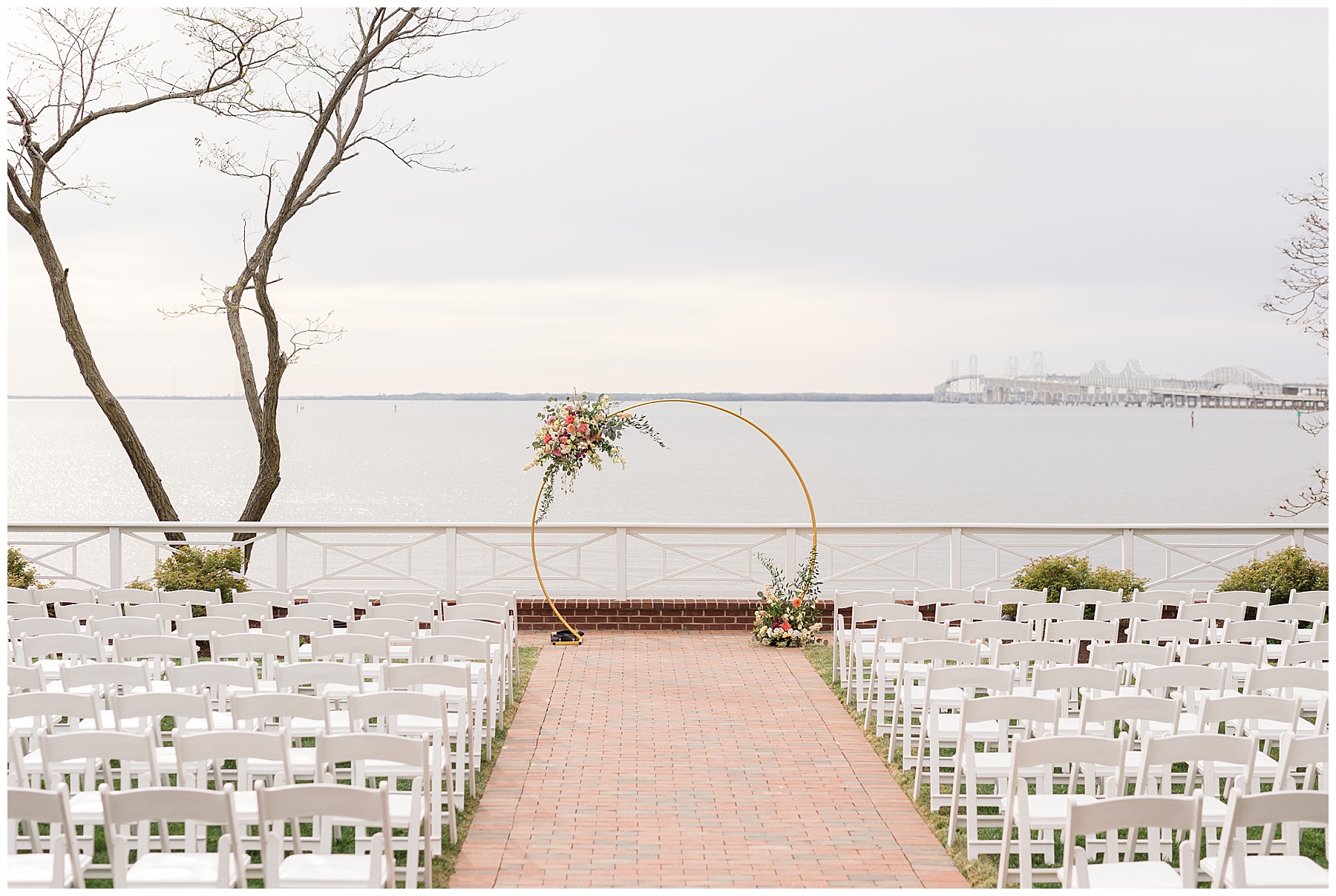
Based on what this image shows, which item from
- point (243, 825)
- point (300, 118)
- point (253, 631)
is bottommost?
point (243, 825)

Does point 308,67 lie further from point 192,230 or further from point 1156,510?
point 1156,510

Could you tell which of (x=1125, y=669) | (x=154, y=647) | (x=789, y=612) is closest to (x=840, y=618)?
(x=789, y=612)

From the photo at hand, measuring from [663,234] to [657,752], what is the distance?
55653mm

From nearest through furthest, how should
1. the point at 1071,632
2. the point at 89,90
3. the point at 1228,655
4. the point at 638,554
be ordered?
the point at 1228,655 → the point at 1071,632 → the point at 89,90 → the point at 638,554

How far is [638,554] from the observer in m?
38.1

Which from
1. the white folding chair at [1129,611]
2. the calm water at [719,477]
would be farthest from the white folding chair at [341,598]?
the calm water at [719,477]

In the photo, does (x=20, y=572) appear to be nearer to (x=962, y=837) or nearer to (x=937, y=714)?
(x=937, y=714)

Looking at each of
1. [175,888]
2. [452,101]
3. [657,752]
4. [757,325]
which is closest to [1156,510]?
[757,325]

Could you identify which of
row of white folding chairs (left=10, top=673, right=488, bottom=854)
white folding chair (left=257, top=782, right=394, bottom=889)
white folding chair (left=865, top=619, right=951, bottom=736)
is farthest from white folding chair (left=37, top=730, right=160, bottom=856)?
white folding chair (left=865, top=619, right=951, bottom=736)

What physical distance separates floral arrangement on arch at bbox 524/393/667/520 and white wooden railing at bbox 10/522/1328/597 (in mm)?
912

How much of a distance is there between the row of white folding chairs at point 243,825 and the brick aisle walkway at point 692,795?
852 mm

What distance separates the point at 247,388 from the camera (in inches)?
644

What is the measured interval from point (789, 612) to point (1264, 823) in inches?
302

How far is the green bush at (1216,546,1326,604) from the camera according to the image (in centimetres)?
1177
